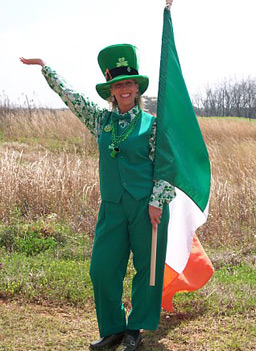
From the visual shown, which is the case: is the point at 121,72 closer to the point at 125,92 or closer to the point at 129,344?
the point at 125,92

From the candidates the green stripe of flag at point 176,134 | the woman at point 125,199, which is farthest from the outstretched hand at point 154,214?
the green stripe of flag at point 176,134

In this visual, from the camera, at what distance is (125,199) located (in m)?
3.38

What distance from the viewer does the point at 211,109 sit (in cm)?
2856

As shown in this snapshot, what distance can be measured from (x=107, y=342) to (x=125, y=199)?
1.03 m

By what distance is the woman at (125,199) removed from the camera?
337 centimetres

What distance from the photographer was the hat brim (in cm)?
333

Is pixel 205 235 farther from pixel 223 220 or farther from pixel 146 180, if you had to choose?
pixel 146 180

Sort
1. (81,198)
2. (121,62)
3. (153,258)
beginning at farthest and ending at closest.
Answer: (81,198)
(121,62)
(153,258)

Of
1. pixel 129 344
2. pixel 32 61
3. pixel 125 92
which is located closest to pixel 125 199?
pixel 125 92

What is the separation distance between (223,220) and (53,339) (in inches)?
119

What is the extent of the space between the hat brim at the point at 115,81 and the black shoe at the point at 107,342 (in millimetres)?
1645

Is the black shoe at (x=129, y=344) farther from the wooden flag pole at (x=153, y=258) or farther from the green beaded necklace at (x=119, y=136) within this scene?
the green beaded necklace at (x=119, y=136)

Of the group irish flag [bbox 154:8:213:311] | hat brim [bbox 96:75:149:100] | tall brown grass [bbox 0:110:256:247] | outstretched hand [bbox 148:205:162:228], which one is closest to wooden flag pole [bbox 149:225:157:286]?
outstretched hand [bbox 148:205:162:228]

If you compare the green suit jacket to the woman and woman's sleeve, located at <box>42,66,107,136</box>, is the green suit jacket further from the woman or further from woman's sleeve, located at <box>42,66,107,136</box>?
woman's sleeve, located at <box>42,66,107,136</box>
